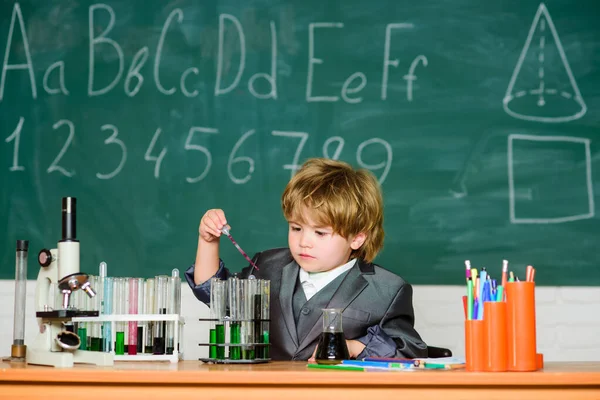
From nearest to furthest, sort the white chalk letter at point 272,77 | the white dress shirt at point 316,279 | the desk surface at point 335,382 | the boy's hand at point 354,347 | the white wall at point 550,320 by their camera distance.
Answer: the desk surface at point 335,382, the boy's hand at point 354,347, the white dress shirt at point 316,279, the white wall at point 550,320, the white chalk letter at point 272,77

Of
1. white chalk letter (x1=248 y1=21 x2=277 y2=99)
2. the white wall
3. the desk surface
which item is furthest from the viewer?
white chalk letter (x1=248 y1=21 x2=277 y2=99)

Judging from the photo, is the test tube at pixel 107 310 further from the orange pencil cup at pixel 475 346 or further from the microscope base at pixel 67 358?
the orange pencil cup at pixel 475 346

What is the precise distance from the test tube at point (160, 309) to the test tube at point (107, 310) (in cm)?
9

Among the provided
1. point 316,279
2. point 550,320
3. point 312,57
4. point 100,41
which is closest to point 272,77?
point 312,57

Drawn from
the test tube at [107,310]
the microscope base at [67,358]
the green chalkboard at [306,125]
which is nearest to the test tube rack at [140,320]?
the test tube at [107,310]

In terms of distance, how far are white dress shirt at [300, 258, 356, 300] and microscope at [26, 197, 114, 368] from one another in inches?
26.5

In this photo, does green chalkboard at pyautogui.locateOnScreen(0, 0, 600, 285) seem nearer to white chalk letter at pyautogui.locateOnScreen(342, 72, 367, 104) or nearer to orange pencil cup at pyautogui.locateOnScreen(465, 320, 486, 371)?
white chalk letter at pyautogui.locateOnScreen(342, 72, 367, 104)

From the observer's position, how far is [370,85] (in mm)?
2871

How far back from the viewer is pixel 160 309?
5.58 feet

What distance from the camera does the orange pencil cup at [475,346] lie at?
1.39 meters

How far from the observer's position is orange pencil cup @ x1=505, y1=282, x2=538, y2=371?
1.38 metres

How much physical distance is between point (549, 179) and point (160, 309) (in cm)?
163

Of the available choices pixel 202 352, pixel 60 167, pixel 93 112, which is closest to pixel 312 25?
pixel 93 112

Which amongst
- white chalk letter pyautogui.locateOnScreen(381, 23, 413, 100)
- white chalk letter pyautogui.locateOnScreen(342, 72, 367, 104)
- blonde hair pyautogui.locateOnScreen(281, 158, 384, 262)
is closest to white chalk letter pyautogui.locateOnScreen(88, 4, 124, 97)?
white chalk letter pyautogui.locateOnScreen(342, 72, 367, 104)
